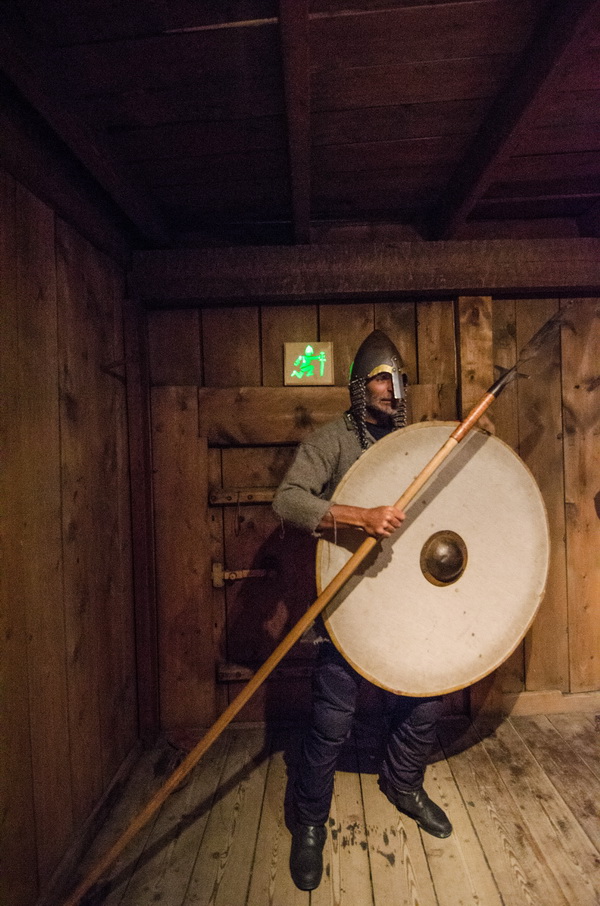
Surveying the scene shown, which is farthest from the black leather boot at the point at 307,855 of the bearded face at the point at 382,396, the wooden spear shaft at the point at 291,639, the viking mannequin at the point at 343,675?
the bearded face at the point at 382,396

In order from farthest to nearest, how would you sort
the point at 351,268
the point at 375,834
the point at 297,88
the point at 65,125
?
1. the point at 351,268
2. the point at 375,834
3. the point at 65,125
4. the point at 297,88

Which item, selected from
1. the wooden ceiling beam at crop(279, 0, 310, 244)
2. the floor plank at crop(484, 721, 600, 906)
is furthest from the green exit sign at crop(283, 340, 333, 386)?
the floor plank at crop(484, 721, 600, 906)

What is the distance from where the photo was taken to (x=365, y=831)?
166 cm

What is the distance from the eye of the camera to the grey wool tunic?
58.2 inches

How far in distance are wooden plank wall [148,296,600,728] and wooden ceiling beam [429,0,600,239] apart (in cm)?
58

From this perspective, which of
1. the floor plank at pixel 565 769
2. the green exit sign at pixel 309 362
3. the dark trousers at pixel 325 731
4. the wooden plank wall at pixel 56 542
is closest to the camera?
the wooden plank wall at pixel 56 542

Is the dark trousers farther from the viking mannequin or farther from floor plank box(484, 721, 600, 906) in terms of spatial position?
floor plank box(484, 721, 600, 906)

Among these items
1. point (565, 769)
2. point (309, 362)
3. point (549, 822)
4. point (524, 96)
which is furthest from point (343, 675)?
point (524, 96)

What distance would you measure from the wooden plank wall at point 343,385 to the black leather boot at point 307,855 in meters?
0.74

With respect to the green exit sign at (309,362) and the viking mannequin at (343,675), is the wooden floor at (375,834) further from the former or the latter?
the green exit sign at (309,362)

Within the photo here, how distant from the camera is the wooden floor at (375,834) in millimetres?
1440

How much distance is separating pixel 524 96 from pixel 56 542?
6.47 feet

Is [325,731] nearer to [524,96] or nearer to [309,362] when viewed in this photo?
[309,362]

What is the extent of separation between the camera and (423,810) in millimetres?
1678
